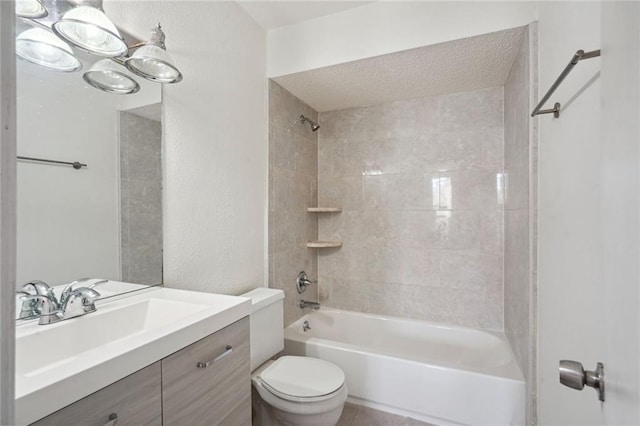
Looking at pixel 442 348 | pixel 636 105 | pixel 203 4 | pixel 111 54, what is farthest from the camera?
pixel 442 348

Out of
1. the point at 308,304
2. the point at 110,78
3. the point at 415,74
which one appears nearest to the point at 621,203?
the point at 110,78

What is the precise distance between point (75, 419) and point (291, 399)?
97 centimetres

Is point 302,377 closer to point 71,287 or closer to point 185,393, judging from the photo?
point 185,393

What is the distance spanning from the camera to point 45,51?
0.98m

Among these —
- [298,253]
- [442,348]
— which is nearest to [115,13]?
[298,253]

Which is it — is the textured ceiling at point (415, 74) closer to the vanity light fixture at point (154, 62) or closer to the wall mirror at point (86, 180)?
the vanity light fixture at point (154, 62)

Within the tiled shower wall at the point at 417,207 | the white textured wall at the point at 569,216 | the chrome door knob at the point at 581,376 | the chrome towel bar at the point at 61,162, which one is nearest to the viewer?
the chrome door knob at the point at 581,376

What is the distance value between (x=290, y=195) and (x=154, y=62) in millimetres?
1302

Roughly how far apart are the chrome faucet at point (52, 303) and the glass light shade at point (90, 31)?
31.8 inches

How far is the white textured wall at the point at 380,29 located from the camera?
1.53 m

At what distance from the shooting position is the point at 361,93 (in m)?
2.34

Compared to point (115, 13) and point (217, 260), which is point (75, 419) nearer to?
point (217, 260)

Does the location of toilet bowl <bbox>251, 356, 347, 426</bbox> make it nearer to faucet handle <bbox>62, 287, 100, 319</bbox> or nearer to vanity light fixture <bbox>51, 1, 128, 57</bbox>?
faucet handle <bbox>62, 287, 100, 319</bbox>

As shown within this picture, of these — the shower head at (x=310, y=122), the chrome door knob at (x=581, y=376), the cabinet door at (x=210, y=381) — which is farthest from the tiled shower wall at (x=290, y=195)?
the chrome door knob at (x=581, y=376)
